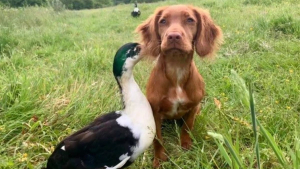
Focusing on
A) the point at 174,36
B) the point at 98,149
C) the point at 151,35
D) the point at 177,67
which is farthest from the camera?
the point at 151,35

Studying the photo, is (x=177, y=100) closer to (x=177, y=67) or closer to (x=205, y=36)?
(x=177, y=67)

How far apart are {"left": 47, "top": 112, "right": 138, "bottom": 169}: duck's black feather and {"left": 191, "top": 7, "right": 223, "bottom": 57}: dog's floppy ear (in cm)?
79

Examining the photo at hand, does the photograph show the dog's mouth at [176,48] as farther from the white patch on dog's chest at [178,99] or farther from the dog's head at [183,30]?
the white patch on dog's chest at [178,99]

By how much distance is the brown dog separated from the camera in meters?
2.27

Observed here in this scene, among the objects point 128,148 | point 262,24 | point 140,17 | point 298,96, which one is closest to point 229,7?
point 140,17

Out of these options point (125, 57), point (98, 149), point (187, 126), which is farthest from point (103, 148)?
point (187, 126)

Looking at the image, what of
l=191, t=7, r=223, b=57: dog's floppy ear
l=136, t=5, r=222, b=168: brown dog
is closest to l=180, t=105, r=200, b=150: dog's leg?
l=136, t=5, r=222, b=168: brown dog

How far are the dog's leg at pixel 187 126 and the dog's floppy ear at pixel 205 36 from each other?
0.40 meters

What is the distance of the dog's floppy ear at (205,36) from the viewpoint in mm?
2326

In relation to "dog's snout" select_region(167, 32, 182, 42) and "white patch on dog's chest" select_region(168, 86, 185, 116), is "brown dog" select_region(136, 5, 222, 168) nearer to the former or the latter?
"white patch on dog's chest" select_region(168, 86, 185, 116)

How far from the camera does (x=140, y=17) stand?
11.3 metres

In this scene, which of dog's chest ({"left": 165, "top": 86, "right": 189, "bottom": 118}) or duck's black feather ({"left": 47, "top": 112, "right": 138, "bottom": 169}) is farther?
dog's chest ({"left": 165, "top": 86, "right": 189, "bottom": 118})

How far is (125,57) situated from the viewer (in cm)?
204

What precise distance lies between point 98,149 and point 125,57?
56 centimetres
